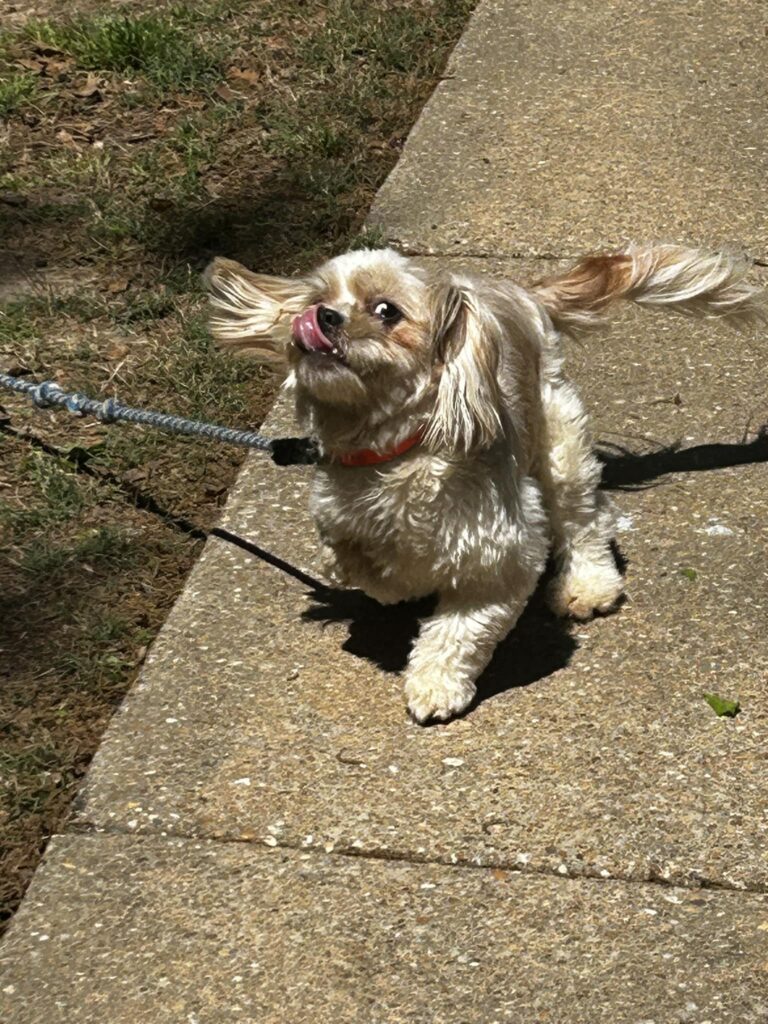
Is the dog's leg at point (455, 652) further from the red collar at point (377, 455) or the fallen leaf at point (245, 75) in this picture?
the fallen leaf at point (245, 75)

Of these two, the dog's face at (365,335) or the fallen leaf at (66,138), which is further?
the fallen leaf at (66,138)

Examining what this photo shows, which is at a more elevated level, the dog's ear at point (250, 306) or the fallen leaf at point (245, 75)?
the dog's ear at point (250, 306)

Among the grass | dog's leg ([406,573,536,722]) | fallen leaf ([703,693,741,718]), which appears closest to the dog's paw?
dog's leg ([406,573,536,722])

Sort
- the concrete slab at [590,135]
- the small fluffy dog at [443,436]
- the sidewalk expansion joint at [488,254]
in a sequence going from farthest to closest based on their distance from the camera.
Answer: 1. the concrete slab at [590,135]
2. the sidewalk expansion joint at [488,254]
3. the small fluffy dog at [443,436]

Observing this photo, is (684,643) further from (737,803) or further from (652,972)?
(652,972)

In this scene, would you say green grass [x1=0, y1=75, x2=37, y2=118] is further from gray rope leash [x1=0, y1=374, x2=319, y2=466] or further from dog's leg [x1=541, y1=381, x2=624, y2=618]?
dog's leg [x1=541, y1=381, x2=624, y2=618]

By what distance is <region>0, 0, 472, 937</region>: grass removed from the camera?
457 centimetres

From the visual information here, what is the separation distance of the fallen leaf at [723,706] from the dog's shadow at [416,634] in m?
0.44

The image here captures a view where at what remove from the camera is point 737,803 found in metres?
3.87

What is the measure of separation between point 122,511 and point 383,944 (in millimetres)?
2092

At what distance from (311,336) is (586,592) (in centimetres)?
131

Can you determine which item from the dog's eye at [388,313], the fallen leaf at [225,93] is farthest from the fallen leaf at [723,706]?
the fallen leaf at [225,93]

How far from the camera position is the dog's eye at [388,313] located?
3.80m

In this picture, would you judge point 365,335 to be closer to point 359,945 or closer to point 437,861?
point 437,861
